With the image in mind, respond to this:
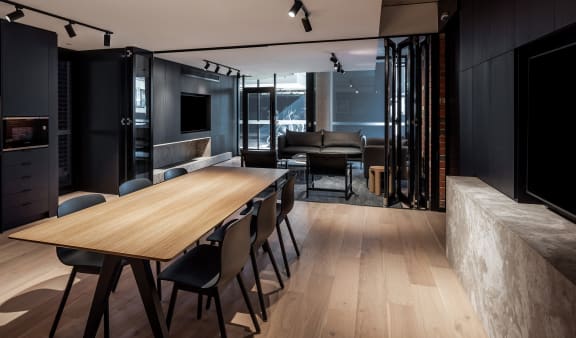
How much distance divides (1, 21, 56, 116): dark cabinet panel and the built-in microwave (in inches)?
3.4

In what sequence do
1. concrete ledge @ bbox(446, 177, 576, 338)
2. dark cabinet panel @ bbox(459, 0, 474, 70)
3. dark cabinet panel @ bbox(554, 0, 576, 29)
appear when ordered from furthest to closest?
1. dark cabinet panel @ bbox(459, 0, 474, 70)
2. dark cabinet panel @ bbox(554, 0, 576, 29)
3. concrete ledge @ bbox(446, 177, 576, 338)

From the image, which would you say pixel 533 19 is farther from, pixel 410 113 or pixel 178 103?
pixel 178 103

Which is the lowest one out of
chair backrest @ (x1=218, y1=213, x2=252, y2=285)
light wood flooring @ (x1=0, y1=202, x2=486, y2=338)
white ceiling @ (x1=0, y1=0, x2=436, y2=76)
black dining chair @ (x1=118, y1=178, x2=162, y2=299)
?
light wood flooring @ (x1=0, y1=202, x2=486, y2=338)

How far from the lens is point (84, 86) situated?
6.39 meters

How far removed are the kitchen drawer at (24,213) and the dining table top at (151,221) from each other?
2457 mm

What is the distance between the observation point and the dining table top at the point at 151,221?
1.76 m

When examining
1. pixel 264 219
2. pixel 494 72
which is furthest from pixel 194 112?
pixel 494 72

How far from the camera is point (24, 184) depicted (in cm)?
461

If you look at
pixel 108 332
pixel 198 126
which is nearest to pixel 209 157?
pixel 198 126

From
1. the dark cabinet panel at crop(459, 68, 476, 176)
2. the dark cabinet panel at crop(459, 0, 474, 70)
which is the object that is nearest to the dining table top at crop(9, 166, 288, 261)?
the dark cabinet panel at crop(459, 68, 476, 176)

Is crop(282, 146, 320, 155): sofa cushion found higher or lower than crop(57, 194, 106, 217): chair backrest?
higher

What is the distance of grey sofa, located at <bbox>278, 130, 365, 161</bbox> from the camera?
8242 mm

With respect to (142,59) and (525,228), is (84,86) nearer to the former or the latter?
(142,59)

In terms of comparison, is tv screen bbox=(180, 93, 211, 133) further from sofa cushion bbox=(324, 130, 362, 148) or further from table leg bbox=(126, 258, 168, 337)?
table leg bbox=(126, 258, 168, 337)
